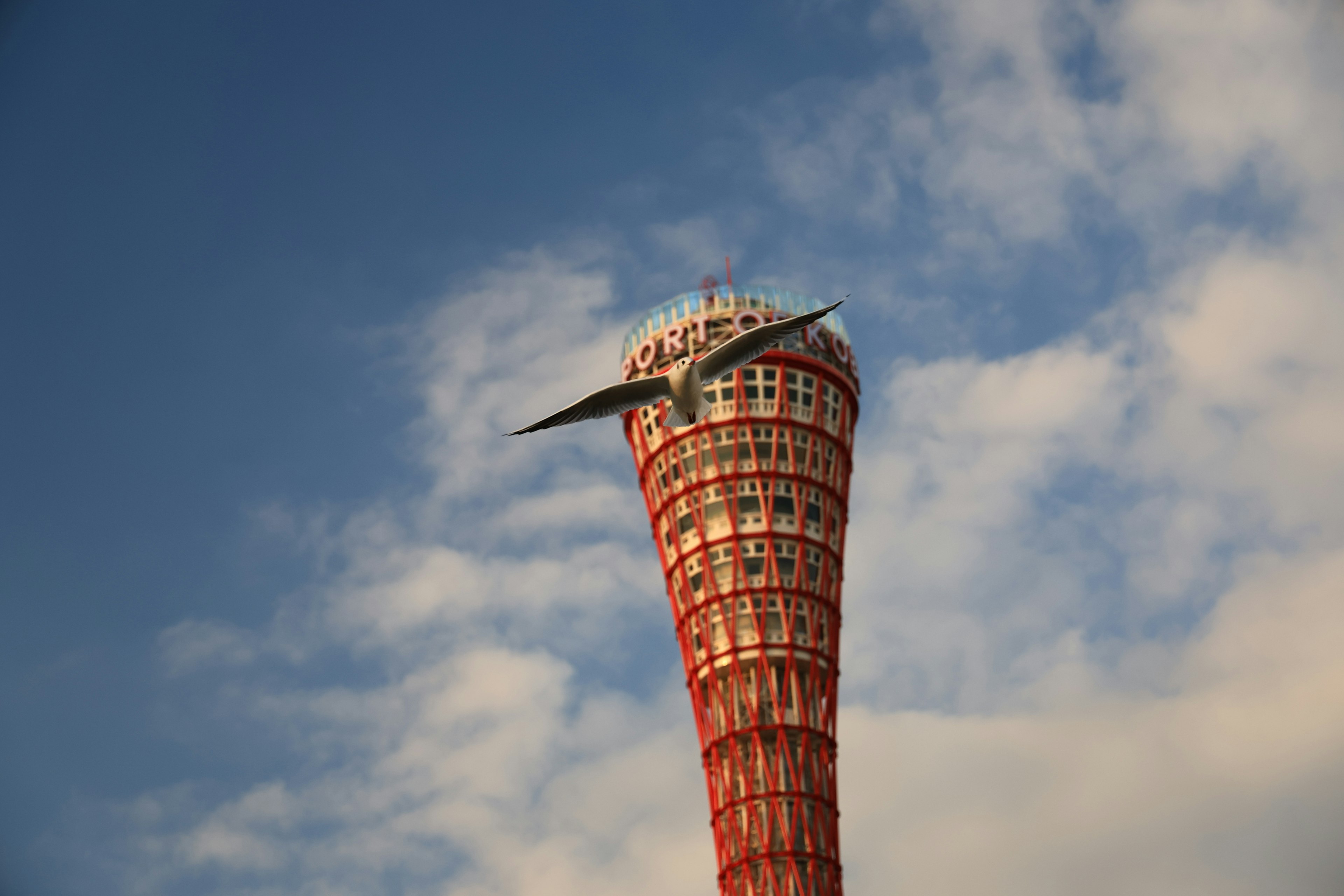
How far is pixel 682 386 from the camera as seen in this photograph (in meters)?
44.8

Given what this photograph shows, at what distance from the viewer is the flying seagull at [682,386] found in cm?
4328

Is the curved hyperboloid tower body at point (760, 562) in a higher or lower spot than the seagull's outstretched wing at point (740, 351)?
higher

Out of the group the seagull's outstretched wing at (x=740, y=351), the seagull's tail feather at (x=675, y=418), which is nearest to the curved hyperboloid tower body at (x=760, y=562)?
the seagull's tail feather at (x=675, y=418)

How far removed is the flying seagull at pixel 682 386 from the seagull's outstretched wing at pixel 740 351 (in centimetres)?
2

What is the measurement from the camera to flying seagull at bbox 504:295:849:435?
43281 millimetres

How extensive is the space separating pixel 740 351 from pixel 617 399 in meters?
4.30

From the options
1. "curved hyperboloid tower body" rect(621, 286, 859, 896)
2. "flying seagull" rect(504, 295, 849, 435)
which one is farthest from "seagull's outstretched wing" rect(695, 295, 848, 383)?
"curved hyperboloid tower body" rect(621, 286, 859, 896)

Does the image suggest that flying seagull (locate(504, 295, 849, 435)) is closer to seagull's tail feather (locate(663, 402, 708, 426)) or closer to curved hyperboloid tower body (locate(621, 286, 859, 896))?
seagull's tail feather (locate(663, 402, 708, 426))

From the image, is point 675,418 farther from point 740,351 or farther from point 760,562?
point 760,562

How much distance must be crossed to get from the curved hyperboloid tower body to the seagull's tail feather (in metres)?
81.0

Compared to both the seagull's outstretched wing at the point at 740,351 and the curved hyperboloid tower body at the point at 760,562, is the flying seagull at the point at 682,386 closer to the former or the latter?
the seagull's outstretched wing at the point at 740,351

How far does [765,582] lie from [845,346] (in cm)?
2946

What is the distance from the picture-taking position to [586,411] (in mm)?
44375

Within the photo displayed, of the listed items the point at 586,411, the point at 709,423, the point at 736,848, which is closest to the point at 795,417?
the point at 709,423
